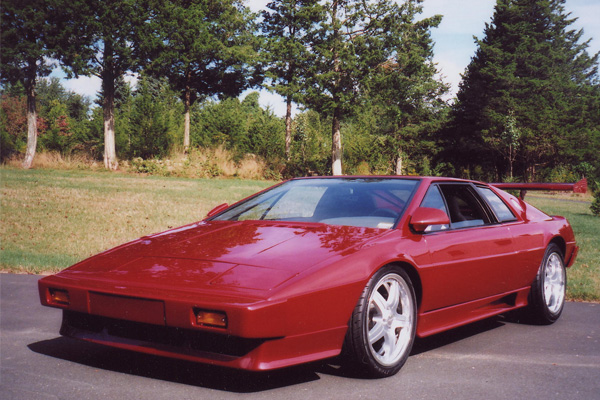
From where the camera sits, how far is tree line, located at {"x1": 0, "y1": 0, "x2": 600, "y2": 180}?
2689 cm

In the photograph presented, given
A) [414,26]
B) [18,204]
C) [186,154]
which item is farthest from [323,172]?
[18,204]

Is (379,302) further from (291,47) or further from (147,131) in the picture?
(291,47)

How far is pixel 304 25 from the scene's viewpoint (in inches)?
1401

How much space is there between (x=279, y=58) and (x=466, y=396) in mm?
33703

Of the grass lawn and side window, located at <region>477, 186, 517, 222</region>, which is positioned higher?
side window, located at <region>477, 186, 517, 222</region>

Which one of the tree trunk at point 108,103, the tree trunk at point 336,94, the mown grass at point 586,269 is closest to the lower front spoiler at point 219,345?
the mown grass at point 586,269

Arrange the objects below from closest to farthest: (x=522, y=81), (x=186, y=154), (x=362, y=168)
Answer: (x=186, y=154) → (x=362, y=168) → (x=522, y=81)

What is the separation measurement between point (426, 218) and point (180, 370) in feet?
5.97

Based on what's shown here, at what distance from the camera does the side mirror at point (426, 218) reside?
3885 millimetres

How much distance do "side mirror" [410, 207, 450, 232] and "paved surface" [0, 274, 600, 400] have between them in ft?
2.98

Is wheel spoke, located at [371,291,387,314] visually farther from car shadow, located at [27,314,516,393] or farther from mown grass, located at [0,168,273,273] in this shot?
mown grass, located at [0,168,273,273]

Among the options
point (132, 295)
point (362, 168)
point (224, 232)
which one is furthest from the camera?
point (362, 168)

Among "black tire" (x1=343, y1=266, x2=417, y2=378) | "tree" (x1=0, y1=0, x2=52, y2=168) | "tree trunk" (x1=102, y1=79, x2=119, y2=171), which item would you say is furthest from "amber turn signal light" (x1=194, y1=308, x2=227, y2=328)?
"tree trunk" (x1=102, y1=79, x2=119, y2=171)

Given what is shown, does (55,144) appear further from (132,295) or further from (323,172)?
(132,295)
